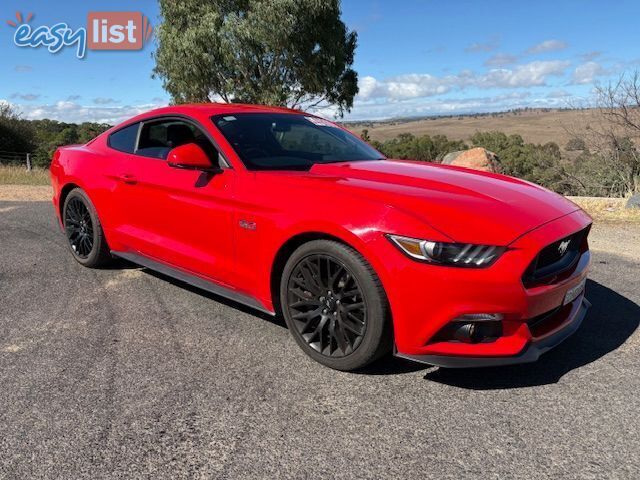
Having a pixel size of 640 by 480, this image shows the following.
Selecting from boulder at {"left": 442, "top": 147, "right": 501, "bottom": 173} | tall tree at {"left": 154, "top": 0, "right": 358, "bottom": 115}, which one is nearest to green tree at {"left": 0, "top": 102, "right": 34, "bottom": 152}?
tall tree at {"left": 154, "top": 0, "right": 358, "bottom": 115}

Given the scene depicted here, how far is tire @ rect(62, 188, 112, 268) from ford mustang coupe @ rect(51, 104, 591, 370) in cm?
47

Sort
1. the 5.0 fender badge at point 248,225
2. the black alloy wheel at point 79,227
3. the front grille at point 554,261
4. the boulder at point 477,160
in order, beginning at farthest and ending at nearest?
the boulder at point 477,160 → the black alloy wheel at point 79,227 → the 5.0 fender badge at point 248,225 → the front grille at point 554,261

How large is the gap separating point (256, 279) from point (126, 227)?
66.3 inches

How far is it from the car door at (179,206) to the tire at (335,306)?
23.8 inches

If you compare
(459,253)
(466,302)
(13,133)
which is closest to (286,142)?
(459,253)

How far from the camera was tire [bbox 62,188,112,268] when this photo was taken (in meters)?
4.92

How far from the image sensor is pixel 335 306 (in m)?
3.04

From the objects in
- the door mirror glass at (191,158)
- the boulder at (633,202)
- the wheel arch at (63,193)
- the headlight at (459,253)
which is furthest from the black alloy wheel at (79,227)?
the boulder at (633,202)

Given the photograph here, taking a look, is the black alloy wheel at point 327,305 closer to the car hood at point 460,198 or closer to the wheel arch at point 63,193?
the car hood at point 460,198

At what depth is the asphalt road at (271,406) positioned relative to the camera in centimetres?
226

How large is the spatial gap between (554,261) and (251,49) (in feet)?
78.7

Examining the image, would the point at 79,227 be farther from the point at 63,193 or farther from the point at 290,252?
the point at 290,252

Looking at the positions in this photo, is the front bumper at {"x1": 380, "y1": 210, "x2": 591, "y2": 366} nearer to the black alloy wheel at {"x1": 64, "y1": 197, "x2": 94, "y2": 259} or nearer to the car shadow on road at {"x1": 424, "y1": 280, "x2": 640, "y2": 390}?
the car shadow on road at {"x1": 424, "y1": 280, "x2": 640, "y2": 390}

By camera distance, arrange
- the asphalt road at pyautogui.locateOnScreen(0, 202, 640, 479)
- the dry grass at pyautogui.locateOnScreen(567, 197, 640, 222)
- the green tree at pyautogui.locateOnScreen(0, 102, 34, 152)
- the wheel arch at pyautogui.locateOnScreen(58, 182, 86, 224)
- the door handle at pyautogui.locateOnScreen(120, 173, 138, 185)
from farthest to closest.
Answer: the green tree at pyautogui.locateOnScreen(0, 102, 34, 152)
the dry grass at pyautogui.locateOnScreen(567, 197, 640, 222)
the wheel arch at pyautogui.locateOnScreen(58, 182, 86, 224)
the door handle at pyautogui.locateOnScreen(120, 173, 138, 185)
the asphalt road at pyautogui.locateOnScreen(0, 202, 640, 479)
